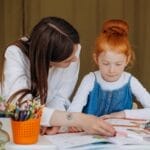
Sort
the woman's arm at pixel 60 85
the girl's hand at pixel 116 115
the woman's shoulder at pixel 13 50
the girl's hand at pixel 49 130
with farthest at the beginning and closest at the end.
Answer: the woman's arm at pixel 60 85 → the girl's hand at pixel 116 115 → the woman's shoulder at pixel 13 50 → the girl's hand at pixel 49 130

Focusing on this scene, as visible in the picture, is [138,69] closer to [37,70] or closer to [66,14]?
[66,14]

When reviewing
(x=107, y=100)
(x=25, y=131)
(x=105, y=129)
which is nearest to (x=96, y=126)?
(x=105, y=129)

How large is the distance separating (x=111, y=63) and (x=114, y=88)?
0.13 m

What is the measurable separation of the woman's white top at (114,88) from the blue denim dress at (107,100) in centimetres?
2

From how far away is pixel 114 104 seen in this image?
212 centimetres

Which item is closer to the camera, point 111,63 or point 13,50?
point 13,50

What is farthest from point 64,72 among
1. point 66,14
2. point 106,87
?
point 66,14

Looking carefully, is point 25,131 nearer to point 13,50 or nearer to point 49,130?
point 49,130

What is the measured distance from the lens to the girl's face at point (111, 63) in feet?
6.66

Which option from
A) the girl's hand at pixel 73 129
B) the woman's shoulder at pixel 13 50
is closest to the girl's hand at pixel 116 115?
the girl's hand at pixel 73 129

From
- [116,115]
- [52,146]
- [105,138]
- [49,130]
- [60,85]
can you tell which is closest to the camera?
[52,146]

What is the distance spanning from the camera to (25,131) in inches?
57.4

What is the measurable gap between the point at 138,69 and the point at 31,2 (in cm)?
130

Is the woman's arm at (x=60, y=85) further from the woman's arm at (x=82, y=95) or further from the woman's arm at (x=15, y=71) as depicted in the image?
the woman's arm at (x=15, y=71)
